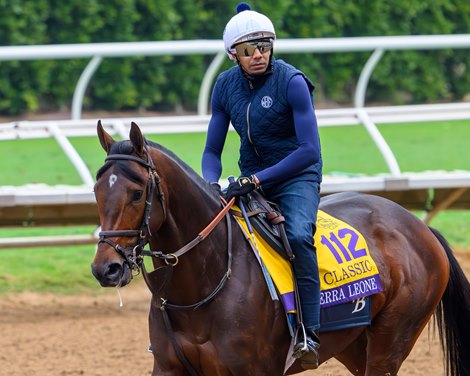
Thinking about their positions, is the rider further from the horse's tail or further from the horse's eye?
the horse's tail

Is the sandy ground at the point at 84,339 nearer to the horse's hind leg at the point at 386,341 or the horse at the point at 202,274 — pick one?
the horse's hind leg at the point at 386,341

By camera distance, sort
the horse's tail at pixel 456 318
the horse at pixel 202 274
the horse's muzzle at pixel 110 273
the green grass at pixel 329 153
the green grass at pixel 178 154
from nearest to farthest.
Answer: the horse's muzzle at pixel 110 273, the horse at pixel 202 274, the horse's tail at pixel 456 318, the green grass at pixel 178 154, the green grass at pixel 329 153

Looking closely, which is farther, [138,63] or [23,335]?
[138,63]

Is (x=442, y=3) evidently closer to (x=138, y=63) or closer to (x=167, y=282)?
(x=138, y=63)

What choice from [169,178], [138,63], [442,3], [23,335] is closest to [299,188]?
[169,178]

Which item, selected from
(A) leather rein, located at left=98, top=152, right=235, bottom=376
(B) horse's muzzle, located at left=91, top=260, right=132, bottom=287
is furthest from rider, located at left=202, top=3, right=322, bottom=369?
(B) horse's muzzle, located at left=91, top=260, right=132, bottom=287

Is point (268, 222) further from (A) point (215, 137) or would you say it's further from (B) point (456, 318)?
(B) point (456, 318)

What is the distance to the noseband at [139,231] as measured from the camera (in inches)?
169

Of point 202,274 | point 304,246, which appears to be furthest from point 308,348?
point 202,274

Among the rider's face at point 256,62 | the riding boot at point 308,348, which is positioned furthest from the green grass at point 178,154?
the rider's face at point 256,62

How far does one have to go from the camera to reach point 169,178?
4.66 metres

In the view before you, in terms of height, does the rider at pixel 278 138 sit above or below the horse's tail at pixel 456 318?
above

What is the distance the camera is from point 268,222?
5.06 m

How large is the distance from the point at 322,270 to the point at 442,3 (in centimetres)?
1567
